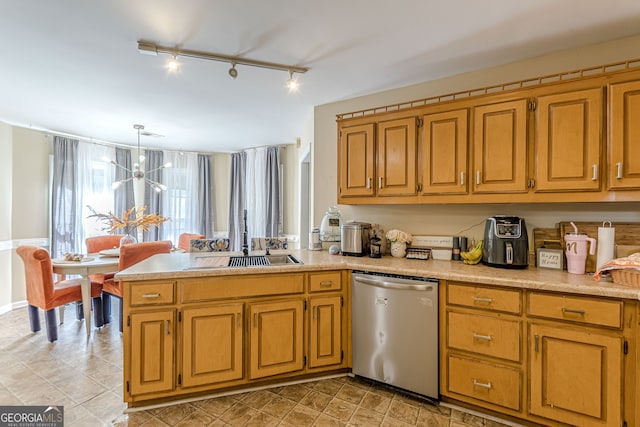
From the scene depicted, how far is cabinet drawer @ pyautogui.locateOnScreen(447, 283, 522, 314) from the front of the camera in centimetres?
176

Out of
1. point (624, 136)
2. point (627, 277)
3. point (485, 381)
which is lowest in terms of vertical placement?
point (485, 381)

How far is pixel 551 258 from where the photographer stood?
203 centimetres

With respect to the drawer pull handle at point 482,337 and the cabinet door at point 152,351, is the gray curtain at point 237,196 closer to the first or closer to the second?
the cabinet door at point 152,351

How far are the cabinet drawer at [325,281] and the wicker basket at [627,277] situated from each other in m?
1.66

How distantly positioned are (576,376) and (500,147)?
4.78 feet

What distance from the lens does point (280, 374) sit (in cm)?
216

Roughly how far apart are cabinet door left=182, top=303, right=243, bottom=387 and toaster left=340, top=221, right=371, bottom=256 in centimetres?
104

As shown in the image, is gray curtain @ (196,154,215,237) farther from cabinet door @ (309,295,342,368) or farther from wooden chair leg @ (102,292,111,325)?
cabinet door @ (309,295,342,368)

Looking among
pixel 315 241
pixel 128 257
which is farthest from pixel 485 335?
pixel 128 257

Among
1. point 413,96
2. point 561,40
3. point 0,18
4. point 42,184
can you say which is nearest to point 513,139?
point 561,40

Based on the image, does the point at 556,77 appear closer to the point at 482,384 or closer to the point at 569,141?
the point at 569,141

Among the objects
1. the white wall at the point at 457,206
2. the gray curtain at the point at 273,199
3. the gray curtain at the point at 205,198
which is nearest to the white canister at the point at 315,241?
the white wall at the point at 457,206

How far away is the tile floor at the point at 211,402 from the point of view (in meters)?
1.83

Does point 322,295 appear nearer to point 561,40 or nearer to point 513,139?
point 513,139
